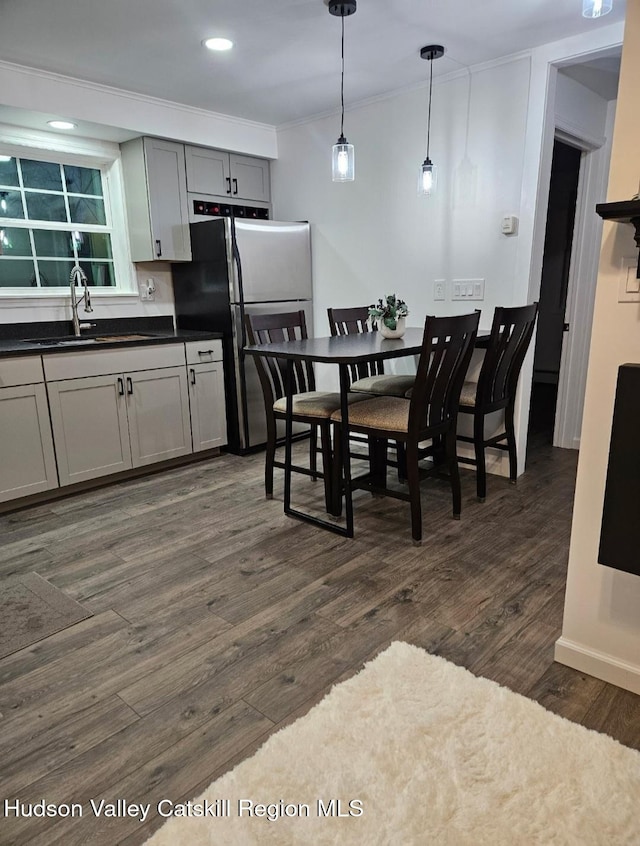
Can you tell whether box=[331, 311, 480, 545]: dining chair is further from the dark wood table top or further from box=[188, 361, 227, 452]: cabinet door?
box=[188, 361, 227, 452]: cabinet door

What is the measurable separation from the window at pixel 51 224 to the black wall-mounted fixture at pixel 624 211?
3.42m

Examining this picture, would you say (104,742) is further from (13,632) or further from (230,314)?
(230,314)

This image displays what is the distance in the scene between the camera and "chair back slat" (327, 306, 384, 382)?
3602mm

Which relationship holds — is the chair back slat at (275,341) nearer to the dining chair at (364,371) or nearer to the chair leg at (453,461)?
the dining chair at (364,371)

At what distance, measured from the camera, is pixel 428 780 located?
136 centimetres

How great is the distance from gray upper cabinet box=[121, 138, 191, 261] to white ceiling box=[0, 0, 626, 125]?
0.37m

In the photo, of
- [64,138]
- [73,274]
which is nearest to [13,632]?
[73,274]

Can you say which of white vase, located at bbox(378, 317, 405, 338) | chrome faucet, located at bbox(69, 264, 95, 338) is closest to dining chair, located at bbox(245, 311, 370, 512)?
white vase, located at bbox(378, 317, 405, 338)

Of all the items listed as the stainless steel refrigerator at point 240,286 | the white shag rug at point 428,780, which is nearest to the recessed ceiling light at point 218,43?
the stainless steel refrigerator at point 240,286

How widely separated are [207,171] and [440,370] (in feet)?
8.54

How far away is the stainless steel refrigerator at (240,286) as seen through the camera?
3.82 meters

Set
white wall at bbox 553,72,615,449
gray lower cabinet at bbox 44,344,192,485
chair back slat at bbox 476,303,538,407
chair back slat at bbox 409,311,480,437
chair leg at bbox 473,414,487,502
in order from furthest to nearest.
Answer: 1. white wall at bbox 553,72,615,449
2. gray lower cabinet at bbox 44,344,192,485
3. chair leg at bbox 473,414,487,502
4. chair back slat at bbox 476,303,538,407
5. chair back slat at bbox 409,311,480,437

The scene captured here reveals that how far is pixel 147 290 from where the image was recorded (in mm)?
4129

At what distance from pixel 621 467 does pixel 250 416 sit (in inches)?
113
